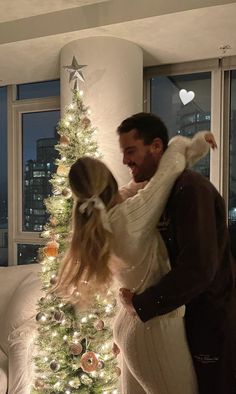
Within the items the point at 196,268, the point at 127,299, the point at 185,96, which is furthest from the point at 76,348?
the point at 185,96

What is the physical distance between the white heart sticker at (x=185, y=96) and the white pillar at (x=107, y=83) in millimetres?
705

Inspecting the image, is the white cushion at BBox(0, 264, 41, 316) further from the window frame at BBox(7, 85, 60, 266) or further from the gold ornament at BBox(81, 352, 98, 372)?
the gold ornament at BBox(81, 352, 98, 372)

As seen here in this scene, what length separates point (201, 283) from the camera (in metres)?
1.14

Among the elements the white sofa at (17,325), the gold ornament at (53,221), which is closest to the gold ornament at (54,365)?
the white sofa at (17,325)

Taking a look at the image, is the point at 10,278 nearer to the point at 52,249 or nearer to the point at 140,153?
the point at 52,249

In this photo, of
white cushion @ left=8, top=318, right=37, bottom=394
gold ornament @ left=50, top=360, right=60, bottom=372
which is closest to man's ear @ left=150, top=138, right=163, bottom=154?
gold ornament @ left=50, top=360, right=60, bottom=372

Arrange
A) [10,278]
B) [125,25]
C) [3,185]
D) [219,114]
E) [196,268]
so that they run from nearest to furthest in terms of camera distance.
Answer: [196,268]
[125,25]
[219,114]
[10,278]
[3,185]

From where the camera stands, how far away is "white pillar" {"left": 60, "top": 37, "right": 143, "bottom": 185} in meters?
2.67

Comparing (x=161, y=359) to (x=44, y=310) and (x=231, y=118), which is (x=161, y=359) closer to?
(x=44, y=310)

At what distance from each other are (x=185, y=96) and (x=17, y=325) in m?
2.29

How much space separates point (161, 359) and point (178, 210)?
Answer: 1.66 ft

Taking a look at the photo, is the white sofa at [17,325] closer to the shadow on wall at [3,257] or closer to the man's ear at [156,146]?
the shadow on wall at [3,257]

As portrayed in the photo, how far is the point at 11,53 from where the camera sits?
2939 mm

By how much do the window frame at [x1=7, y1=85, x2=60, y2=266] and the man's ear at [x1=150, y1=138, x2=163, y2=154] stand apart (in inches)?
105
